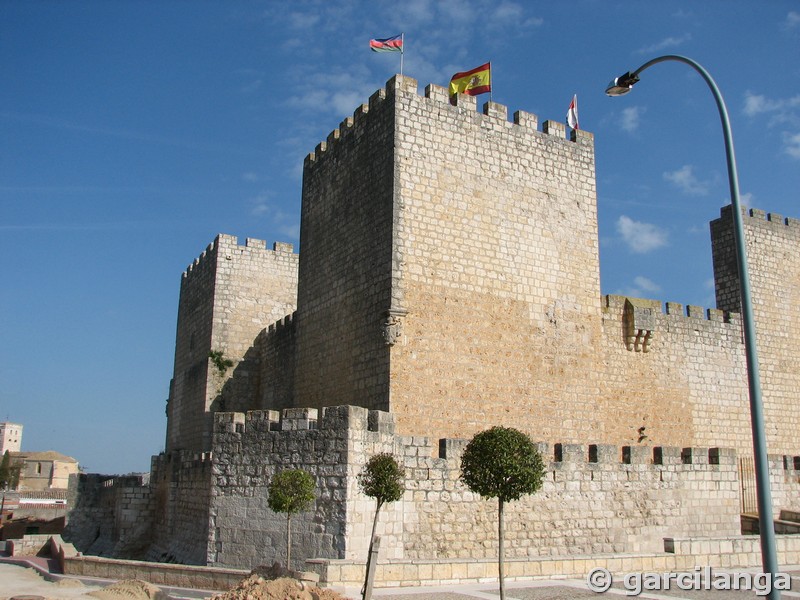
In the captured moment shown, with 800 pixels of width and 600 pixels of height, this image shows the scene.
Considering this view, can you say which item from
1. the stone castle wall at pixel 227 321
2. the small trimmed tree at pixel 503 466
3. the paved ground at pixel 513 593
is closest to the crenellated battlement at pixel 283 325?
the stone castle wall at pixel 227 321

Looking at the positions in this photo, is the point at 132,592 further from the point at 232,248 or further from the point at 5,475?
the point at 5,475

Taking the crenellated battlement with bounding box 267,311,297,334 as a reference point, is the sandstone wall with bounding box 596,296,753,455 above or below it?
below

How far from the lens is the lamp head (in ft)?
33.2

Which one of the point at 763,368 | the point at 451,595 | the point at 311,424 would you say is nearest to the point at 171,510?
the point at 311,424

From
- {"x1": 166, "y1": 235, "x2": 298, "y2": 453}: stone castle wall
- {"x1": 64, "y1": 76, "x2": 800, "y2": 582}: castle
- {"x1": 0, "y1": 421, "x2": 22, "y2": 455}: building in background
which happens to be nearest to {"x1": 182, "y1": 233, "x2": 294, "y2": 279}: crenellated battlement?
{"x1": 166, "y1": 235, "x2": 298, "y2": 453}: stone castle wall

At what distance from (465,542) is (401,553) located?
1.27m

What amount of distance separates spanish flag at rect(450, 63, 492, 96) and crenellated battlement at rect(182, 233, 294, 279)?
921 centimetres

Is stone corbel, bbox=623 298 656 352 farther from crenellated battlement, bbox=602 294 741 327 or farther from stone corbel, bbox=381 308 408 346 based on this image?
stone corbel, bbox=381 308 408 346

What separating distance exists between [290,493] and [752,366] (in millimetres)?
6680

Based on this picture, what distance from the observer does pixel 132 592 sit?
11.2m

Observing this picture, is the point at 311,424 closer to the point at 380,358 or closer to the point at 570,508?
the point at 380,358

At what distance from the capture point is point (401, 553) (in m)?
12.7

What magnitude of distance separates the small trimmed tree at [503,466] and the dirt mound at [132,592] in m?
4.69

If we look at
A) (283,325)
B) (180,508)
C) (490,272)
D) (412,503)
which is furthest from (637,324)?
(180,508)
